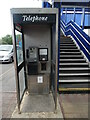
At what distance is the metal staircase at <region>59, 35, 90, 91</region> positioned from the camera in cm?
333

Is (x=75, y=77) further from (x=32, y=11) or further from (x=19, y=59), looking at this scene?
(x=32, y=11)

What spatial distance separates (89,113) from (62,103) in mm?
627

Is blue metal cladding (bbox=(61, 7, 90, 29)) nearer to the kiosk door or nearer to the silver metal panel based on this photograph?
the kiosk door

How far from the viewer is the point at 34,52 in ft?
8.89

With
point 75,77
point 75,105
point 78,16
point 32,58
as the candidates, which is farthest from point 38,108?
point 78,16

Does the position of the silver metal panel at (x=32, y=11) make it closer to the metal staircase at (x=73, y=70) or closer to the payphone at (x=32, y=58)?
the payphone at (x=32, y=58)

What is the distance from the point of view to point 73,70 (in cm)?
389

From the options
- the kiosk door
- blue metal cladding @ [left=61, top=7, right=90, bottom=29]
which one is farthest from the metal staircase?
blue metal cladding @ [left=61, top=7, right=90, bottom=29]

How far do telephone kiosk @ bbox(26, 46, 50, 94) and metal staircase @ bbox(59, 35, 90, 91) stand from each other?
56 cm

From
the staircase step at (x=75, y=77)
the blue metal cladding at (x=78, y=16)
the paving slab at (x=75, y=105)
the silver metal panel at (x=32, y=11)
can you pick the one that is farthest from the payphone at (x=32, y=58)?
the blue metal cladding at (x=78, y=16)

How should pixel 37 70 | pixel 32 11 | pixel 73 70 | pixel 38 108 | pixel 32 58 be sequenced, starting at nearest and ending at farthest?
pixel 32 11
pixel 38 108
pixel 32 58
pixel 37 70
pixel 73 70

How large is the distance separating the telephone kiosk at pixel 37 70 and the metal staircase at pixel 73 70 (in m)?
0.56

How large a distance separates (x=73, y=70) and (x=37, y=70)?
1615 millimetres

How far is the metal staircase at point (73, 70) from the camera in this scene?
3.33 meters
